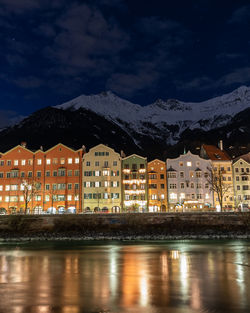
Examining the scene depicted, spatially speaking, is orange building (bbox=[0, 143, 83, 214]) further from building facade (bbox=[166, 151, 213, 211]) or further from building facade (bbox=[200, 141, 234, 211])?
building facade (bbox=[200, 141, 234, 211])

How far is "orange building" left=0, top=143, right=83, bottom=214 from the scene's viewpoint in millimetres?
95000

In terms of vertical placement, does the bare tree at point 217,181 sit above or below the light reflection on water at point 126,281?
above

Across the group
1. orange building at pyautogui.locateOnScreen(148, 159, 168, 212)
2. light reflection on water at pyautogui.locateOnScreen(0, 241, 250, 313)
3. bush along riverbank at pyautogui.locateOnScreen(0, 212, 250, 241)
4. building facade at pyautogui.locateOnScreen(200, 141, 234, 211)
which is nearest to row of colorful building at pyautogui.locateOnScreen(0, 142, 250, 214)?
orange building at pyautogui.locateOnScreen(148, 159, 168, 212)

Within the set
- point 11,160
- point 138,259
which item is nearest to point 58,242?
point 138,259

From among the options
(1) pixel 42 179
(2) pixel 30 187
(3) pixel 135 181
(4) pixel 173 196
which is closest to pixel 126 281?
(3) pixel 135 181

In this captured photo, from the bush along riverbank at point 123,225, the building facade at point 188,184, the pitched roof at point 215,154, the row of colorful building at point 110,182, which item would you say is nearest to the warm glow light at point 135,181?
the row of colorful building at point 110,182

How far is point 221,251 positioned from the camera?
45.0 metres

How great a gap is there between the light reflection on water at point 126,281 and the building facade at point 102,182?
4821 centimetres

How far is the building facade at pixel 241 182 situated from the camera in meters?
97.5

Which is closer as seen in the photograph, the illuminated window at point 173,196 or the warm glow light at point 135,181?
the warm glow light at point 135,181

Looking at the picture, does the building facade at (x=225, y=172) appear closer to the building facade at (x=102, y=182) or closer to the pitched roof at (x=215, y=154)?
the pitched roof at (x=215, y=154)

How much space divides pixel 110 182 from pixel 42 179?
725 inches

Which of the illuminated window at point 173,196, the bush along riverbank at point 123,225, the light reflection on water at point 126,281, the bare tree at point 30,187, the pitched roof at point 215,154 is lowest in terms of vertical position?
the light reflection on water at point 126,281

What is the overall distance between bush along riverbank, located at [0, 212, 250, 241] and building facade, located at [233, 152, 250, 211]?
2764 cm
